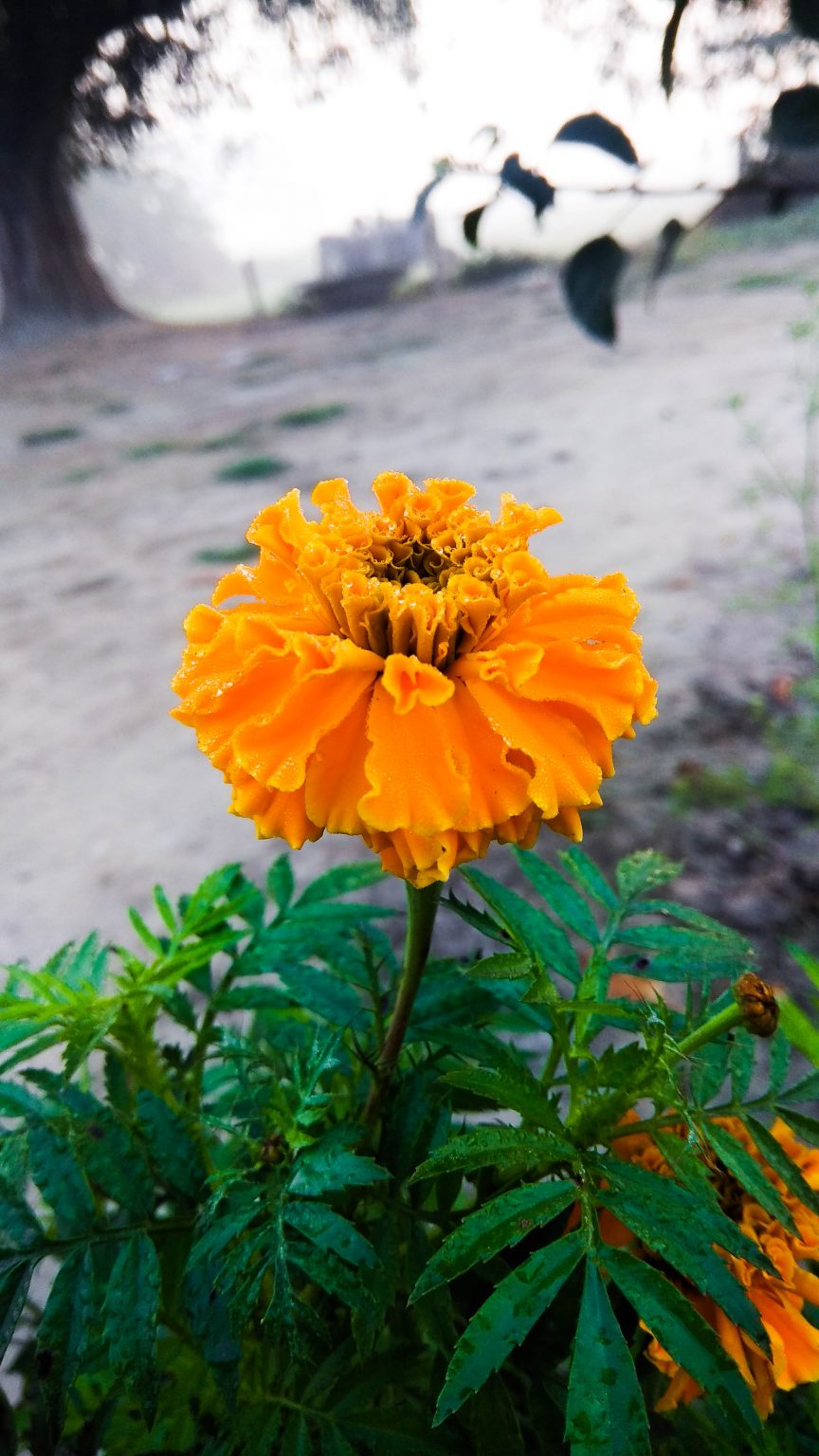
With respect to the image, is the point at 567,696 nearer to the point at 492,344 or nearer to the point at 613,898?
the point at 613,898

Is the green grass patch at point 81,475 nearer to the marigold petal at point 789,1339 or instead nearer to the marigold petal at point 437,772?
the marigold petal at point 437,772

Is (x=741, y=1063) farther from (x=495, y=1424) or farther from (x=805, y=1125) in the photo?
(x=495, y=1424)

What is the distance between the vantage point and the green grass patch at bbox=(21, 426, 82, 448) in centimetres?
540

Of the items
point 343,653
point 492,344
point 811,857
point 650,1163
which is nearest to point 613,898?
point 650,1163

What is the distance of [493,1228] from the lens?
448 mm

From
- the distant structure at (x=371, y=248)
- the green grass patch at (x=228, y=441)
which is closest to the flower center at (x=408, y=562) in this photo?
the green grass patch at (x=228, y=441)

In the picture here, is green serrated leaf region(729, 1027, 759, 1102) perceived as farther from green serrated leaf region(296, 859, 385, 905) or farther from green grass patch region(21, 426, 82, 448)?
green grass patch region(21, 426, 82, 448)

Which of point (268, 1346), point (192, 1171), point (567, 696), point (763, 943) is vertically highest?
point (567, 696)

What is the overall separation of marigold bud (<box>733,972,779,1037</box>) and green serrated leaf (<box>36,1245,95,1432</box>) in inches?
16.2

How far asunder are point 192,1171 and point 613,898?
1.19ft

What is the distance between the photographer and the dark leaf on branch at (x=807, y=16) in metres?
0.63

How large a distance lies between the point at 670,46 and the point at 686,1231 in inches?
28.7

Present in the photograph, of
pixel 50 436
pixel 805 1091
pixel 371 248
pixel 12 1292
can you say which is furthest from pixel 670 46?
pixel 371 248

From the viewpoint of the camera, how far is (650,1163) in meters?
0.58
